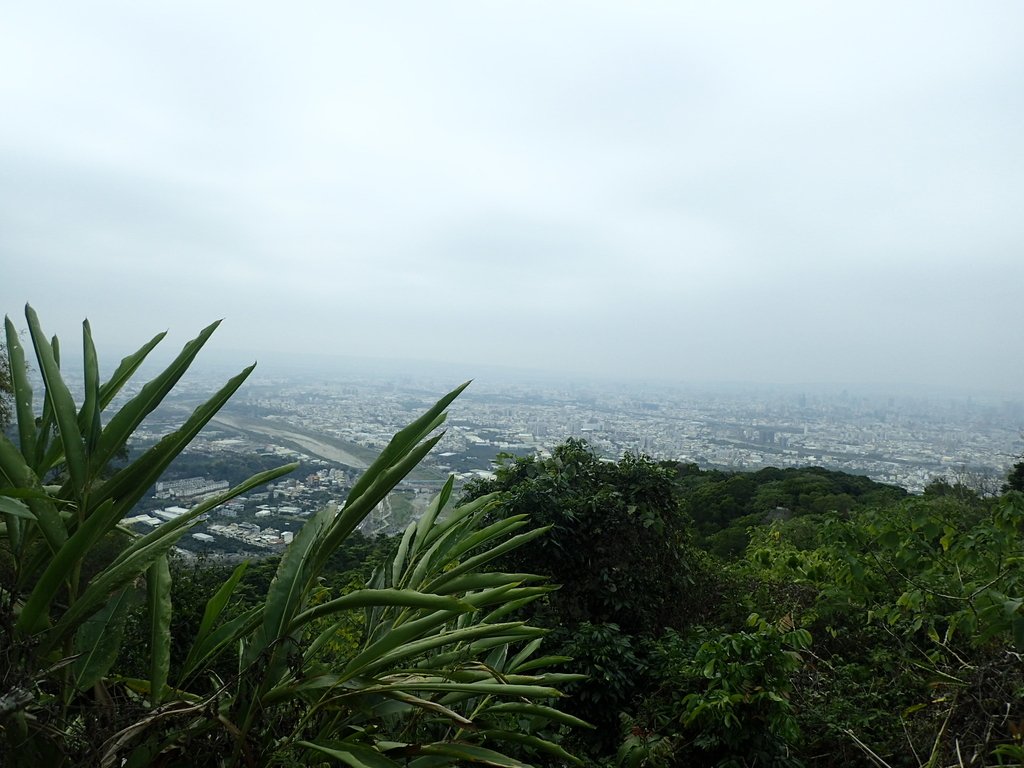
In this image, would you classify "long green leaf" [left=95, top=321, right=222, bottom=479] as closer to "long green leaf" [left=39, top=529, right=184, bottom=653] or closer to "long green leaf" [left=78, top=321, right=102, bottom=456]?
"long green leaf" [left=78, top=321, right=102, bottom=456]

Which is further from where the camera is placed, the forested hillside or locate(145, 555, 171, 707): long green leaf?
locate(145, 555, 171, 707): long green leaf

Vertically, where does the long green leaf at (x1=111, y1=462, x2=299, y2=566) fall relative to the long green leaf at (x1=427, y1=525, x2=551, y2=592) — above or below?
above

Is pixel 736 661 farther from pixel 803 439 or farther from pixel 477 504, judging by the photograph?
pixel 803 439

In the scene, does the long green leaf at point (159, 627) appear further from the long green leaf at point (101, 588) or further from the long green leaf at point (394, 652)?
the long green leaf at point (394, 652)

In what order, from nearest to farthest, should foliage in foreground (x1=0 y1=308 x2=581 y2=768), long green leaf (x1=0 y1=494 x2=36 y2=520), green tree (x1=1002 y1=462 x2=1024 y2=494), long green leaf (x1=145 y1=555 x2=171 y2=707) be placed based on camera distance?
long green leaf (x1=0 y1=494 x2=36 y2=520), foliage in foreground (x1=0 y1=308 x2=581 y2=768), long green leaf (x1=145 y1=555 x2=171 y2=707), green tree (x1=1002 y1=462 x2=1024 y2=494)

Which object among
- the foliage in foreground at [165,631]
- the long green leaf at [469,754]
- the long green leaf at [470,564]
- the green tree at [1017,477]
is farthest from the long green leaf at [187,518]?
the green tree at [1017,477]

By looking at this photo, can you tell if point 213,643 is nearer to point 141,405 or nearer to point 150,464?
point 150,464

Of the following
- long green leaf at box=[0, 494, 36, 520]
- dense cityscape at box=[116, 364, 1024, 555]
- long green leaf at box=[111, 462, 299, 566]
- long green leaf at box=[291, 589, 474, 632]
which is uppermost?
long green leaf at box=[0, 494, 36, 520]

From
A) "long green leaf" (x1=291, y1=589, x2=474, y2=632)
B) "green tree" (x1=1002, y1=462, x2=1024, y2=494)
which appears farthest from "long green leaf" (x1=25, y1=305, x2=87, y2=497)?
"green tree" (x1=1002, y1=462, x2=1024, y2=494)
